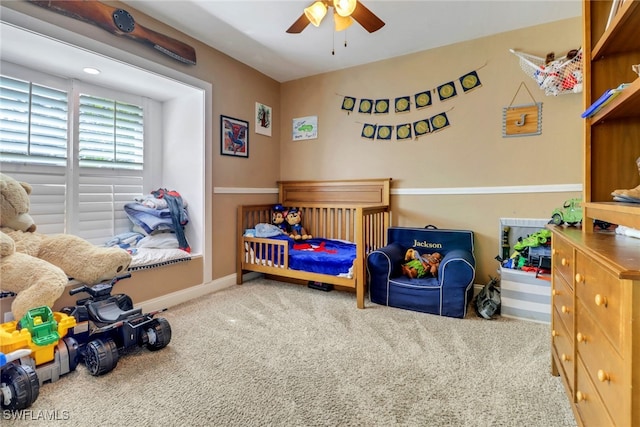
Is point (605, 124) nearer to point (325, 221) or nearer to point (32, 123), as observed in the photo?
point (325, 221)

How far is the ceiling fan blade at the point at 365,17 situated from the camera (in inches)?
78.5

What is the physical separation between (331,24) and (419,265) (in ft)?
7.32

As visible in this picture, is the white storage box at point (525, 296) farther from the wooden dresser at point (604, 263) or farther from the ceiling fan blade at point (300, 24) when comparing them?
the ceiling fan blade at point (300, 24)

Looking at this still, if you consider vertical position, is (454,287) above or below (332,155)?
below

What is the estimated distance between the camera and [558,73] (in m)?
2.52

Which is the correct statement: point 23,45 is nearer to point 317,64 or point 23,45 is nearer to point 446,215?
point 317,64

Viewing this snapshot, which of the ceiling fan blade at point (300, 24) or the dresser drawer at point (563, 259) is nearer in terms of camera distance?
the dresser drawer at point (563, 259)

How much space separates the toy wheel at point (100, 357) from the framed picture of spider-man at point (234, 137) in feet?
6.70

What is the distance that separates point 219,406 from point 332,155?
2858 mm

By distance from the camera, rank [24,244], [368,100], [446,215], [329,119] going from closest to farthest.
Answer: [24,244]
[446,215]
[368,100]
[329,119]

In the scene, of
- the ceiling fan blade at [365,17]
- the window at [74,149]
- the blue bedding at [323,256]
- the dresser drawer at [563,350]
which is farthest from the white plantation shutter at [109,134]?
the dresser drawer at [563,350]

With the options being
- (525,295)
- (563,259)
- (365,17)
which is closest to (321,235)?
(525,295)

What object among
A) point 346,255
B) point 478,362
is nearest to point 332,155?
point 346,255

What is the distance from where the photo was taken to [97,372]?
1671mm
